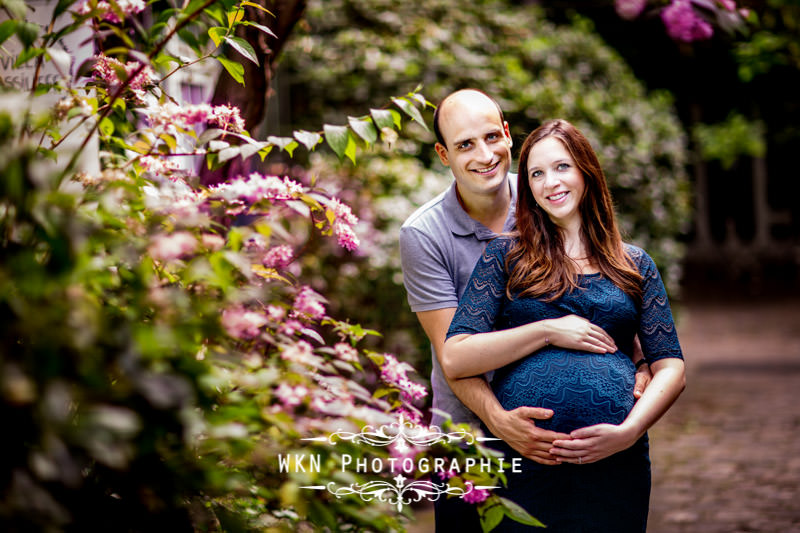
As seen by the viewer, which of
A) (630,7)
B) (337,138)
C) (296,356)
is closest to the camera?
(296,356)

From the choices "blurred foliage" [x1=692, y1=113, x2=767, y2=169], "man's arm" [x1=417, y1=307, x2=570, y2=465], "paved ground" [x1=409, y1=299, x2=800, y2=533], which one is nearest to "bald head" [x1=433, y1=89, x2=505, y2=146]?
"man's arm" [x1=417, y1=307, x2=570, y2=465]

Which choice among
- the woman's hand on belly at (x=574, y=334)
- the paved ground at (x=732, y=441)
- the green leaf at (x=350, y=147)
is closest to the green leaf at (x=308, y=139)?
the green leaf at (x=350, y=147)

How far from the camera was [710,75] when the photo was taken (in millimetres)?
19000

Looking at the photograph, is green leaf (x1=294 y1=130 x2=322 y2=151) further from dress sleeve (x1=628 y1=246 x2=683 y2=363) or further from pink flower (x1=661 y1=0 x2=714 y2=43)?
pink flower (x1=661 y1=0 x2=714 y2=43)

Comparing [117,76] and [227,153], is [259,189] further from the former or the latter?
[117,76]

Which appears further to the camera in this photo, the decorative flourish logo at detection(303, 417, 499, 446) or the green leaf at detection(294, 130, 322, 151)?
the green leaf at detection(294, 130, 322, 151)

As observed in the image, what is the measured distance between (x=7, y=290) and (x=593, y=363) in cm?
170

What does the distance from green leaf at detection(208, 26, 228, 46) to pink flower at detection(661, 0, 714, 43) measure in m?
2.11

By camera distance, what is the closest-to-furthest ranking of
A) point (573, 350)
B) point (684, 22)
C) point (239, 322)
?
point (239, 322) → point (573, 350) → point (684, 22)

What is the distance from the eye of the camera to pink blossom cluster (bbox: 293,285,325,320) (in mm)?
2055

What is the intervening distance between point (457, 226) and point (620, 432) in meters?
0.90

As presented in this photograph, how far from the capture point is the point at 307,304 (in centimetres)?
205

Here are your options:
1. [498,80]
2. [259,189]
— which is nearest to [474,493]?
[259,189]

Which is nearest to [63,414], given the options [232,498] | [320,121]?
[232,498]
